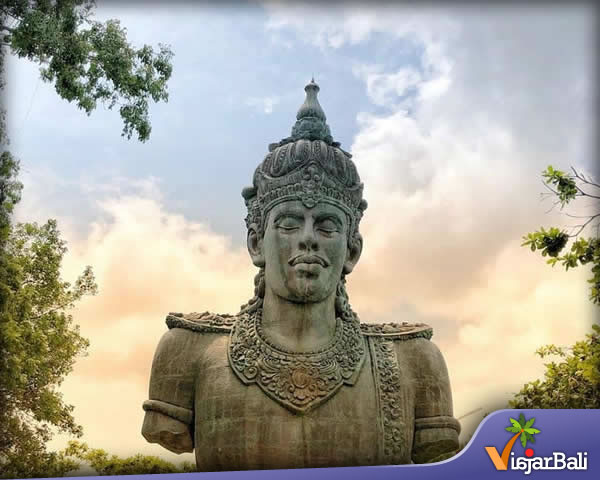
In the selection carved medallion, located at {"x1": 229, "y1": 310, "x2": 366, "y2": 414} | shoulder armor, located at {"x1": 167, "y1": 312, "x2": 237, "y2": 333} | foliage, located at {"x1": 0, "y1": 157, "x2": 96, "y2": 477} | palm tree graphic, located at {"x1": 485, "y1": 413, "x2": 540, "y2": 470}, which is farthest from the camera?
foliage, located at {"x1": 0, "y1": 157, "x2": 96, "y2": 477}

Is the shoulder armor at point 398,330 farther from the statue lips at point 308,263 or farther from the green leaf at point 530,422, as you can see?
the green leaf at point 530,422

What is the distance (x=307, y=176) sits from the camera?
341 inches

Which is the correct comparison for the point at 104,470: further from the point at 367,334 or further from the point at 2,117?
the point at 367,334

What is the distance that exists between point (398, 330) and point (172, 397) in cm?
259

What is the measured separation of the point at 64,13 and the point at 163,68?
1763mm

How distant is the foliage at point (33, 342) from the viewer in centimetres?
1552

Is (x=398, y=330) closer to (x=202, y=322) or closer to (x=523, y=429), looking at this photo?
(x=523, y=429)

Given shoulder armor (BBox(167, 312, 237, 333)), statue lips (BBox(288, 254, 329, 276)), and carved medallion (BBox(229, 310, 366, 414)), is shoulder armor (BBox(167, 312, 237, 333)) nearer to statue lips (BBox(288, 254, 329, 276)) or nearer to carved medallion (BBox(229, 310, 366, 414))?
carved medallion (BBox(229, 310, 366, 414))

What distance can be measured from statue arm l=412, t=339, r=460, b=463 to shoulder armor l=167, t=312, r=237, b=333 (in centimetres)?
210

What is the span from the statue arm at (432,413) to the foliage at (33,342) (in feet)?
30.1

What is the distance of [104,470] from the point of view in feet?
56.0

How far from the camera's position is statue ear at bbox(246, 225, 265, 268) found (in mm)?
8906

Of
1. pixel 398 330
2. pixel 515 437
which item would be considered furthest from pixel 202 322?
pixel 515 437

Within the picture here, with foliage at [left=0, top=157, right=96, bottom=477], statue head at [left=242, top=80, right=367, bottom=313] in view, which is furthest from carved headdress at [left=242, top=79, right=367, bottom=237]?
foliage at [left=0, top=157, right=96, bottom=477]
